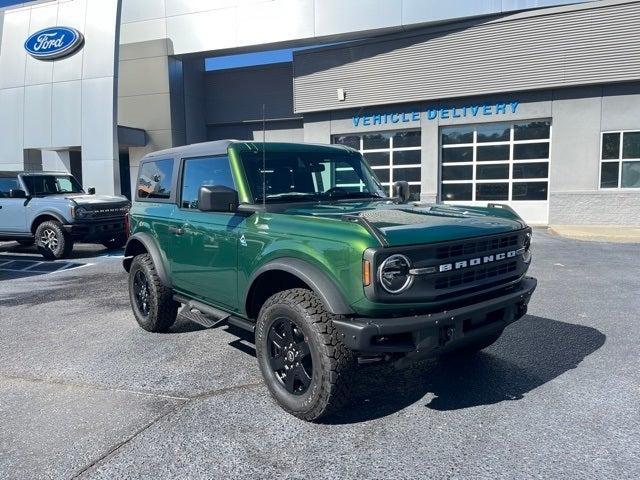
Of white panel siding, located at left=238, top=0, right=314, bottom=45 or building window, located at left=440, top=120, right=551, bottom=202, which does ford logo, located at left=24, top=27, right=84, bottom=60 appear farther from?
building window, located at left=440, top=120, right=551, bottom=202

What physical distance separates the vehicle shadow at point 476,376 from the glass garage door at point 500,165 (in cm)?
1276

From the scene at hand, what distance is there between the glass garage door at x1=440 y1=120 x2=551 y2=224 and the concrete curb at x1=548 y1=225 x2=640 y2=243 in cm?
165

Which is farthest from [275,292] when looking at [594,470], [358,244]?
[594,470]

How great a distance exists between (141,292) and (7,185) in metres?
8.36

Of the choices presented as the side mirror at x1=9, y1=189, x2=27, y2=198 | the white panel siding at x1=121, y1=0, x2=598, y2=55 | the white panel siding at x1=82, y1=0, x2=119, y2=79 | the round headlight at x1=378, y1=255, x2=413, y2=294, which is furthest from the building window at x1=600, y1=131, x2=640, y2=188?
the white panel siding at x1=82, y1=0, x2=119, y2=79

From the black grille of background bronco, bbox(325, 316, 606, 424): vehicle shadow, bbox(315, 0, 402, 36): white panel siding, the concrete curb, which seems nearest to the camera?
bbox(325, 316, 606, 424): vehicle shadow

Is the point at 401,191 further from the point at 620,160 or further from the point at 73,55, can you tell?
the point at 73,55

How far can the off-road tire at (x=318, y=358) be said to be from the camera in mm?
3178

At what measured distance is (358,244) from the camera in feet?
10.1

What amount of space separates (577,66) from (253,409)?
52.1ft

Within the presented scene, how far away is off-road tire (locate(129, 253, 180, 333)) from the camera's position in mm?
5195

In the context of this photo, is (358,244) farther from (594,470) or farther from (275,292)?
(594,470)

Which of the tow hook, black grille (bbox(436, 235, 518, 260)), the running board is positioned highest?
black grille (bbox(436, 235, 518, 260))

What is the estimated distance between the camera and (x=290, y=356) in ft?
11.6
